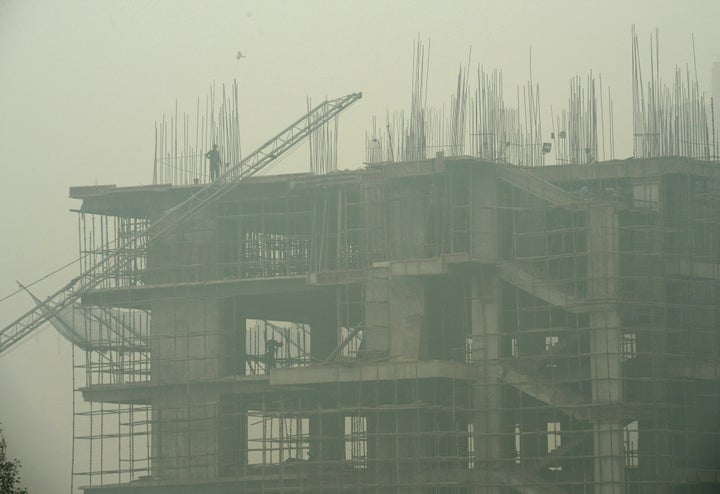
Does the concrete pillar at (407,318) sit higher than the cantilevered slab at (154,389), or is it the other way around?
the concrete pillar at (407,318)

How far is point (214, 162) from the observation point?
68750 millimetres

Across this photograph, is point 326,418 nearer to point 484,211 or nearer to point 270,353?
point 270,353

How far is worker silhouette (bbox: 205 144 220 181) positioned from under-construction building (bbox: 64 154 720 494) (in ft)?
4.51

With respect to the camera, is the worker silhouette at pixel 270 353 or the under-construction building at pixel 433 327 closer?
the under-construction building at pixel 433 327

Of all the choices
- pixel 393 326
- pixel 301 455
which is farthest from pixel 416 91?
pixel 301 455

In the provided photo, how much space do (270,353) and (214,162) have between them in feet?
27.4

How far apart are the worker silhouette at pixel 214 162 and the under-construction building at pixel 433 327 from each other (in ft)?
4.51

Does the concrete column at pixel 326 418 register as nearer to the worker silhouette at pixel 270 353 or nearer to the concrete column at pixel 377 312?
the worker silhouette at pixel 270 353

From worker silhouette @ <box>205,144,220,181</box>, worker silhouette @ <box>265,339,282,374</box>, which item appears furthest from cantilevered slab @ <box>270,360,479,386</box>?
worker silhouette @ <box>205,144,220,181</box>

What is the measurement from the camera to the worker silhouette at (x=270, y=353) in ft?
235

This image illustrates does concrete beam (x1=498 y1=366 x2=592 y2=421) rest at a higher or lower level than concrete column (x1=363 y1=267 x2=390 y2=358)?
lower

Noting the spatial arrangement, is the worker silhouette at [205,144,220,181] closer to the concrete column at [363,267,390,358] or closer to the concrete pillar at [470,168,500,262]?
the concrete column at [363,267,390,358]

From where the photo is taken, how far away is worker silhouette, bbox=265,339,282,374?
7169 cm

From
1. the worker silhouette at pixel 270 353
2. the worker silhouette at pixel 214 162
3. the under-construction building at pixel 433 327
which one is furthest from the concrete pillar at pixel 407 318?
the worker silhouette at pixel 270 353
